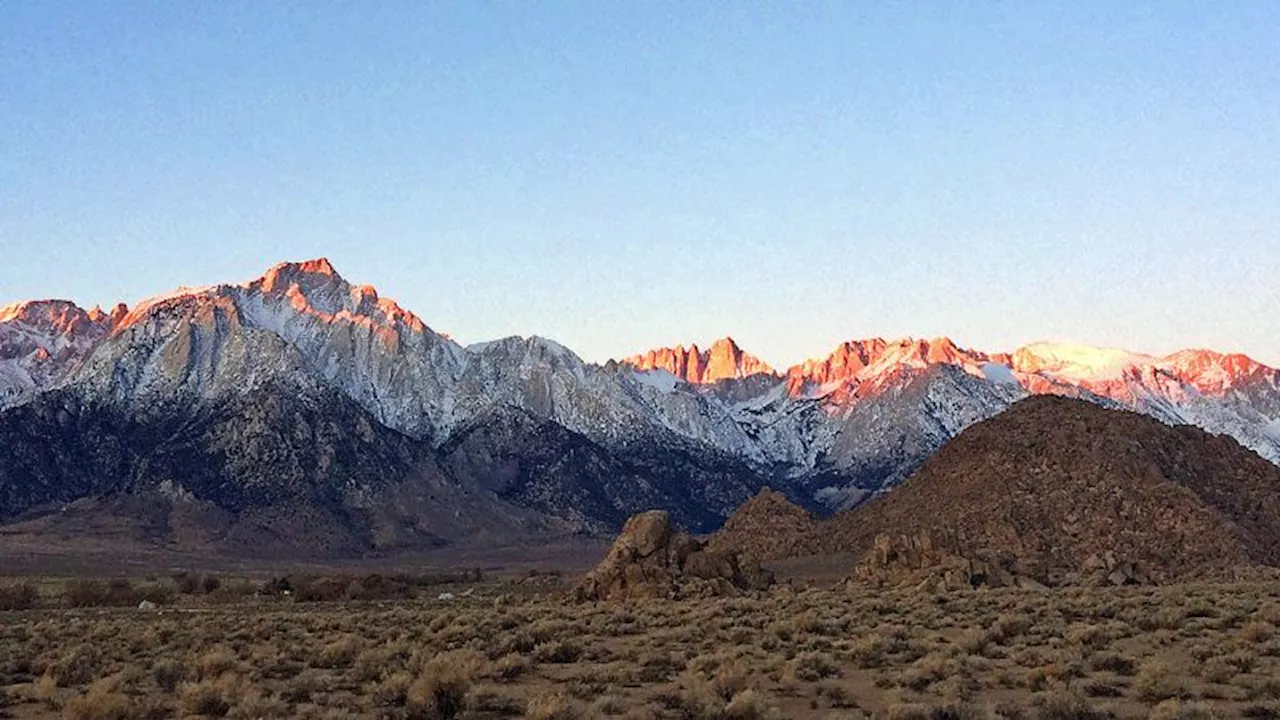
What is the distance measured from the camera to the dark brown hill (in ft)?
257

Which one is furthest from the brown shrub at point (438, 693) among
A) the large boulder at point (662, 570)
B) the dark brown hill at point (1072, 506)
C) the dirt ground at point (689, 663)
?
the dark brown hill at point (1072, 506)

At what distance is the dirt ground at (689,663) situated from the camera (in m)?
22.2

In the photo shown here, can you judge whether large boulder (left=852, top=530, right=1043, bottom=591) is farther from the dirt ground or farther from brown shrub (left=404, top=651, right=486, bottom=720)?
brown shrub (left=404, top=651, right=486, bottom=720)

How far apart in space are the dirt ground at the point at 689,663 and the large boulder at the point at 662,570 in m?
17.8

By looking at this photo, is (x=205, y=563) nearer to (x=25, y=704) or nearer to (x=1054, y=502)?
(x=1054, y=502)

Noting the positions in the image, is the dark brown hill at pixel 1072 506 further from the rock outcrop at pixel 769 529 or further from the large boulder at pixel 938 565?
the rock outcrop at pixel 769 529

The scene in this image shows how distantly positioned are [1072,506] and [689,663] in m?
71.4

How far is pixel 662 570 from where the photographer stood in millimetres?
68062

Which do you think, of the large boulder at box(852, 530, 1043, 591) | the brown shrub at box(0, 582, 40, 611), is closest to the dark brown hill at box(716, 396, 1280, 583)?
the large boulder at box(852, 530, 1043, 591)

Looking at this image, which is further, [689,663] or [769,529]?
[769,529]

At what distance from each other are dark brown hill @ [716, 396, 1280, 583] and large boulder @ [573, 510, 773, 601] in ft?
16.4

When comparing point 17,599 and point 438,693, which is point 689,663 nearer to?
point 438,693

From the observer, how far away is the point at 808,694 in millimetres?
24875

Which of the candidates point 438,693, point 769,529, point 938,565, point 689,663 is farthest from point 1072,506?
point 438,693
